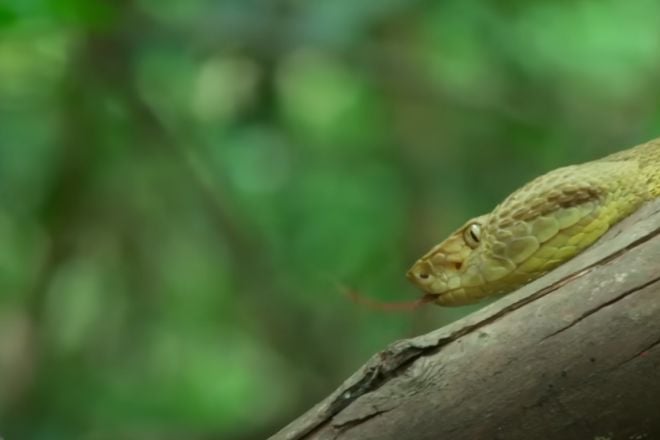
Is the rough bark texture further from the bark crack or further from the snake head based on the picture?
the snake head

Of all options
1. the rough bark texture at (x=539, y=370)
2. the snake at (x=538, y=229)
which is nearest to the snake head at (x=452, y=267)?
the snake at (x=538, y=229)

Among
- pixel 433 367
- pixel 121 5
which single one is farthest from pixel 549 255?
pixel 121 5

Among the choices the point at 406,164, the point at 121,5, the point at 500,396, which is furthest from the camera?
the point at 406,164

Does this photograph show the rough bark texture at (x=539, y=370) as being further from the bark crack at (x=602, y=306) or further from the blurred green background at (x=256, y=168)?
the blurred green background at (x=256, y=168)

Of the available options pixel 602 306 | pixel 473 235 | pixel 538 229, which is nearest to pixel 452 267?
pixel 473 235

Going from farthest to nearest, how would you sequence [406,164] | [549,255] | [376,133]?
1. [376,133]
2. [406,164]
3. [549,255]

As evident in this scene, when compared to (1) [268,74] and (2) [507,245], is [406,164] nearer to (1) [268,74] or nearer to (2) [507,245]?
(1) [268,74]

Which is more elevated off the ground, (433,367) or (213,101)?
(213,101)

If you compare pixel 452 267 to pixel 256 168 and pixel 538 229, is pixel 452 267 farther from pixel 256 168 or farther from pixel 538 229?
pixel 256 168
